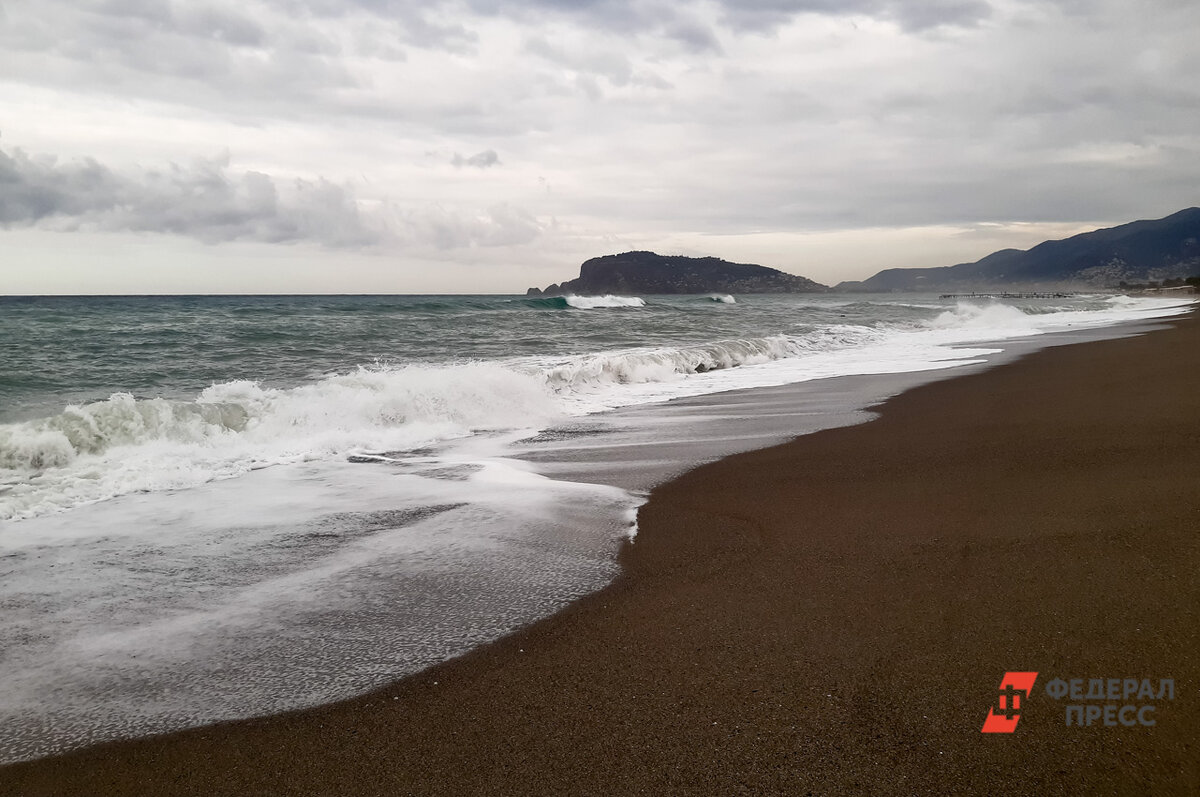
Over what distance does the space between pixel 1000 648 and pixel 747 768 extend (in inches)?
53.0

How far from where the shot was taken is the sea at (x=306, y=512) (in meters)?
3.04

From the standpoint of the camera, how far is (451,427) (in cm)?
909

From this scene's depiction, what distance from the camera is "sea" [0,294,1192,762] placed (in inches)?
120

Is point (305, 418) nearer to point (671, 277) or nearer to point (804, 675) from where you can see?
point (804, 675)

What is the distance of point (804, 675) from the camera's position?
2748mm

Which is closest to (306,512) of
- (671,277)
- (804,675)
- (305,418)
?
(305,418)

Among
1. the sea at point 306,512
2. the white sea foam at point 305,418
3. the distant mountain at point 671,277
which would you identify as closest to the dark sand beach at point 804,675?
the sea at point 306,512

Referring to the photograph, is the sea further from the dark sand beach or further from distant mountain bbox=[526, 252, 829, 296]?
distant mountain bbox=[526, 252, 829, 296]

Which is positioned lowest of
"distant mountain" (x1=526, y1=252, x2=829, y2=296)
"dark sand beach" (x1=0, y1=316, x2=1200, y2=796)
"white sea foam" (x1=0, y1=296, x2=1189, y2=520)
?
"dark sand beach" (x1=0, y1=316, x2=1200, y2=796)

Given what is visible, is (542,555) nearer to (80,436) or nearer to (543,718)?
(543,718)

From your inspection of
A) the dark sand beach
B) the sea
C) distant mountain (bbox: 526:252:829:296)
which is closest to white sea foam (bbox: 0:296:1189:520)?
the sea

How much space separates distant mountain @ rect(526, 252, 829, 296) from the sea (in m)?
132

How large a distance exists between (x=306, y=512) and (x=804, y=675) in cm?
410

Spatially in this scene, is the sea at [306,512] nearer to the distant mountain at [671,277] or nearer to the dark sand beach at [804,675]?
the dark sand beach at [804,675]
